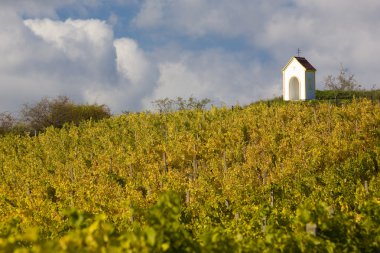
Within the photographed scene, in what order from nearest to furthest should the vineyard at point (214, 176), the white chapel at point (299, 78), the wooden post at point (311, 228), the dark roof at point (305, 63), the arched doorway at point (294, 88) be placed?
1. the wooden post at point (311, 228)
2. the vineyard at point (214, 176)
3. the white chapel at point (299, 78)
4. the dark roof at point (305, 63)
5. the arched doorway at point (294, 88)

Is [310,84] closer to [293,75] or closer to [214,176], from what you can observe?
[293,75]

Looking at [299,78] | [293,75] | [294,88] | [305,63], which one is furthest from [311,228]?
[294,88]

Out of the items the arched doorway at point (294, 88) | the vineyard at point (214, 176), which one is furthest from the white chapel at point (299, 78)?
the vineyard at point (214, 176)

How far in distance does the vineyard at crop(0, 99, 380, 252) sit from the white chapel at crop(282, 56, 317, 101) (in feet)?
38.6

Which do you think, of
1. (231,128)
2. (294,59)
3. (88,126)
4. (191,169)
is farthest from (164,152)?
(294,59)

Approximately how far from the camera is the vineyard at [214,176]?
6.77m

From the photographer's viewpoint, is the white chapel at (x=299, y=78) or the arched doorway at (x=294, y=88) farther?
the arched doorway at (x=294, y=88)

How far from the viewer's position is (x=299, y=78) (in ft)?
128

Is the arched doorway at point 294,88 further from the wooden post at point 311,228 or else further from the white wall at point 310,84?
the wooden post at point 311,228

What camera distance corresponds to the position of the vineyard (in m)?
6.77

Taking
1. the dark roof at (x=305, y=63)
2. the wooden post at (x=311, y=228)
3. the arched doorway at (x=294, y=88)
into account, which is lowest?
the wooden post at (x=311, y=228)

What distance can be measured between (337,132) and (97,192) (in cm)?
1121

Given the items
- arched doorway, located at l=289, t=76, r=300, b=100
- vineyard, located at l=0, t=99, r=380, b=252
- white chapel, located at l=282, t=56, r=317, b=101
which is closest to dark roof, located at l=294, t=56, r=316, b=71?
white chapel, located at l=282, t=56, r=317, b=101

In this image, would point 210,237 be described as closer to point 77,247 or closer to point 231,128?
point 77,247
